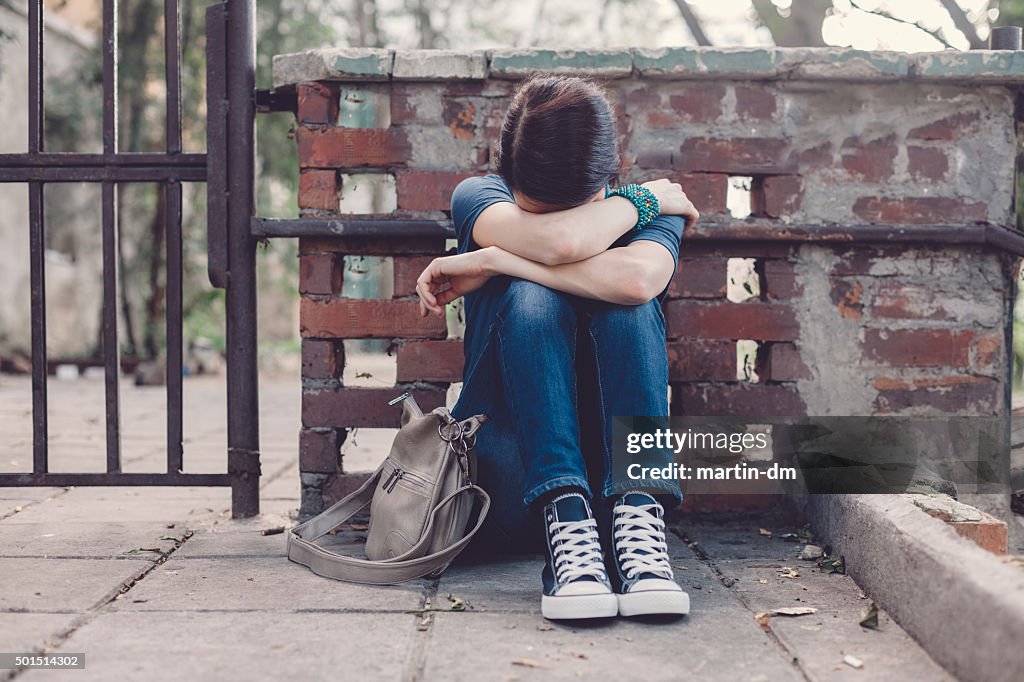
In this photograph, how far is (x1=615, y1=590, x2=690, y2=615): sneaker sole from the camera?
1790 mm

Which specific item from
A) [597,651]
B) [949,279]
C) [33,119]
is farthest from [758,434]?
[33,119]

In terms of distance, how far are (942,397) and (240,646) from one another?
1992 millimetres

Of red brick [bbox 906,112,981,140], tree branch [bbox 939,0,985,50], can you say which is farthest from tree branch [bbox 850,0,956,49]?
red brick [bbox 906,112,981,140]

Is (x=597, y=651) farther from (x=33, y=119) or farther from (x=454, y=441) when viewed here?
(x=33, y=119)

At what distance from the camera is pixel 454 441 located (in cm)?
207

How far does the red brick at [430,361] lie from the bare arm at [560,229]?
0.60 m

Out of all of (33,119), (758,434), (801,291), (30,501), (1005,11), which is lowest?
(30,501)

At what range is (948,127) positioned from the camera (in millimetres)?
2645

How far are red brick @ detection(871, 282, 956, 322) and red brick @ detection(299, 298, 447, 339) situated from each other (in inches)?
47.7

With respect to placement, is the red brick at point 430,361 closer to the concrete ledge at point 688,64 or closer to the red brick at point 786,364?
the concrete ledge at point 688,64

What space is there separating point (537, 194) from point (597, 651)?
94 centimetres

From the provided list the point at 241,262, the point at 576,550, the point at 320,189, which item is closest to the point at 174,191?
the point at 241,262

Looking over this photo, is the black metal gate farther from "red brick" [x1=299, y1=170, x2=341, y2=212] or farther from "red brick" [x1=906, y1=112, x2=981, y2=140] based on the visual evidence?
"red brick" [x1=906, y1=112, x2=981, y2=140]

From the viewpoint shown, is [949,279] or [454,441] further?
[949,279]
